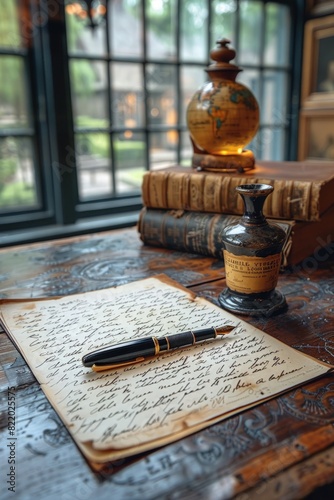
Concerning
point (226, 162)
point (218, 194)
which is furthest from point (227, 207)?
point (226, 162)

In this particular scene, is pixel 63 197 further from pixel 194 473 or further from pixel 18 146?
pixel 194 473

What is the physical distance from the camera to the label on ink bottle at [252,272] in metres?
0.66

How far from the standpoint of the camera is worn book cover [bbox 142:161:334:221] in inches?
33.7

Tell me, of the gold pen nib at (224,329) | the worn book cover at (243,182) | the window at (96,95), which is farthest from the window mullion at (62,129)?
the gold pen nib at (224,329)

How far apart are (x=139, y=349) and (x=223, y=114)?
662mm

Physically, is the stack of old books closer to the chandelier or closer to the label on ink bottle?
the label on ink bottle

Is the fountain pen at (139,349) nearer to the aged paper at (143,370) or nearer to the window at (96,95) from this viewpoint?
the aged paper at (143,370)

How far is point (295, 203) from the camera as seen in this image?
2.82 ft

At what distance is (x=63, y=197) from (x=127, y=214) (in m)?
0.33

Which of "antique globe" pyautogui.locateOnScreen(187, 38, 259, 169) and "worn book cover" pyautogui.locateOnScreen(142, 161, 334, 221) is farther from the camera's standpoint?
"antique globe" pyautogui.locateOnScreen(187, 38, 259, 169)

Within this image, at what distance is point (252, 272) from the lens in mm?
664

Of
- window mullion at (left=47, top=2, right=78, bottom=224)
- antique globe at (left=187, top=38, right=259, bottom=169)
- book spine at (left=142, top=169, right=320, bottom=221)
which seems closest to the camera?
book spine at (left=142, top=169, right=320, bottom=221)

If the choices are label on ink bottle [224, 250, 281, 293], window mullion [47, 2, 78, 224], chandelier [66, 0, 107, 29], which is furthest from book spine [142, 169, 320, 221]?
chandelier [66, 0, 107, 29]

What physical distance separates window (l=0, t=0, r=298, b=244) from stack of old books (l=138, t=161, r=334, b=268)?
2.41 feet
